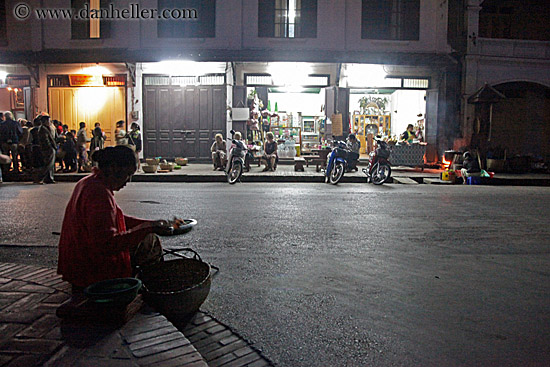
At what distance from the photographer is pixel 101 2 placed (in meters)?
19.1

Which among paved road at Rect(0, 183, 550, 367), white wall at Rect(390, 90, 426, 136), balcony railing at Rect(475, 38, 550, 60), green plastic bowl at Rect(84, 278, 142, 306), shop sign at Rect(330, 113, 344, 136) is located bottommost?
paved road at Rect(0, 183, 550, 367)

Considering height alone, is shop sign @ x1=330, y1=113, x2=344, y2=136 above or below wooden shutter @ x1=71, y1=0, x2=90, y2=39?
below

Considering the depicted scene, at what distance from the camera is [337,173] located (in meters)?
13.7

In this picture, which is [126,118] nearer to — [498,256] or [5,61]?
[5,61]

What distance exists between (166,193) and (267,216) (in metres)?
4.09

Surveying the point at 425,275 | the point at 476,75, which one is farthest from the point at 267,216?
the point at 476,75

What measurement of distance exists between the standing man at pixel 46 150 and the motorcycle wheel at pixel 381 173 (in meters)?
9.80

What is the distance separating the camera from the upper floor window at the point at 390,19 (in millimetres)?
18844

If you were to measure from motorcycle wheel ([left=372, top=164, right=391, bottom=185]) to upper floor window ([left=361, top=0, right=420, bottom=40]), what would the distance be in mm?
7534

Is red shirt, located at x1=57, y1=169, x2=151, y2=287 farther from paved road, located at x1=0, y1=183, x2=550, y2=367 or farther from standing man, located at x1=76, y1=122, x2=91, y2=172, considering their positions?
standing man, located at x1=76, y1=122, x2=91, y2=172

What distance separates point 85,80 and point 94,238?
17632 millimetres

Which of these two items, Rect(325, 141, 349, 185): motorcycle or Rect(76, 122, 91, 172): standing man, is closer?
Rect(325, 141, 349, 185): motorcycle

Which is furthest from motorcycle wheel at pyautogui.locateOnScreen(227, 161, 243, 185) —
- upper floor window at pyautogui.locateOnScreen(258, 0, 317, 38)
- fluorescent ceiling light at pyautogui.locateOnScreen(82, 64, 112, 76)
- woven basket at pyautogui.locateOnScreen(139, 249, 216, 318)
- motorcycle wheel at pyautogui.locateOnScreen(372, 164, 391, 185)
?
woven basket at pyautogui.locateOnScreen(139, 249, 216, 318)

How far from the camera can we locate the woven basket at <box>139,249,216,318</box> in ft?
11.4
